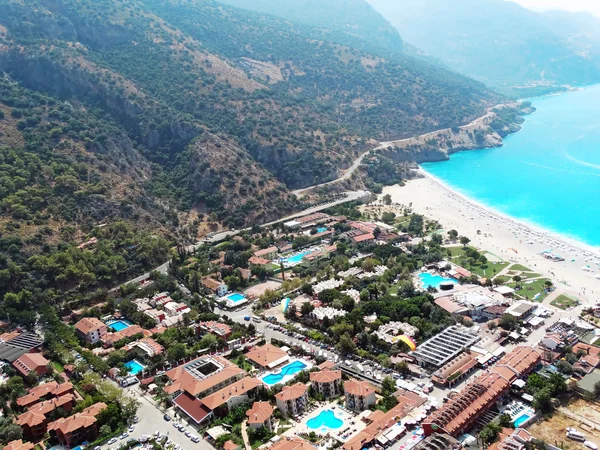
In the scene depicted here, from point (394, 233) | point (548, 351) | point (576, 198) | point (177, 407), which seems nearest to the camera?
point (177, 407)

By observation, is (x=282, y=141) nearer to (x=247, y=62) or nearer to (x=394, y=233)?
(x=394, y=233)

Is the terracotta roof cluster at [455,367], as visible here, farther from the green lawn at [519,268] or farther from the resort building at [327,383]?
the green lawn at [519,268]

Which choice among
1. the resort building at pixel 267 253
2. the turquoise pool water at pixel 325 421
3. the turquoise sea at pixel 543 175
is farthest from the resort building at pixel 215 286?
the turquoise sea at pixel 543 175

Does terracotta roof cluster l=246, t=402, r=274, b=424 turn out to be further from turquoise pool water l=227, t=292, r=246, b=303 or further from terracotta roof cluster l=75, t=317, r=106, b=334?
turquoise pool water l=227, t=292, r=246, b=303

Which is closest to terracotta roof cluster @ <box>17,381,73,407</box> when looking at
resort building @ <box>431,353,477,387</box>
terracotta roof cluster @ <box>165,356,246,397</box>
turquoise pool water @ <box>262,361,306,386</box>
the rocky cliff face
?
terracotta roof cluster @ <box>165,356,246,397</box>

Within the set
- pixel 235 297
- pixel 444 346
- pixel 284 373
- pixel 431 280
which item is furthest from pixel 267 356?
pixel 431 280

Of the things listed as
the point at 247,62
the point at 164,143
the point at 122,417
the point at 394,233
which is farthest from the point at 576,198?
the point at 247,62
